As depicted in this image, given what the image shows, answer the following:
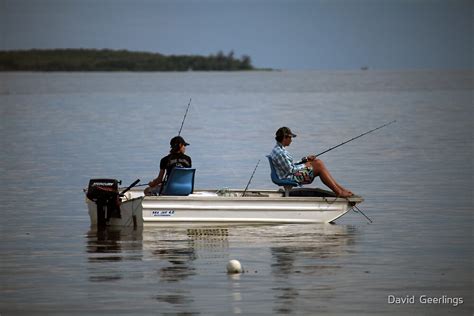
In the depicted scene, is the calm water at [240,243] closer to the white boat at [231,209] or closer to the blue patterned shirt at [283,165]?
the white boat at [231,209]

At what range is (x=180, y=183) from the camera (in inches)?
719

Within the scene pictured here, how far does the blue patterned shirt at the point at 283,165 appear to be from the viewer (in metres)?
18.6

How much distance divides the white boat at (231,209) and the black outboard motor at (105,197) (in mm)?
34

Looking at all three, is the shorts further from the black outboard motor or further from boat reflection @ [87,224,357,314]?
the black outboard motor

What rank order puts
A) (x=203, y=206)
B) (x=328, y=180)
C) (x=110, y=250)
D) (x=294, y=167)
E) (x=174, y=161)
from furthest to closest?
(x=294, y=167), (x=328, y=180), (x=174, y=161), (x=203, y=206), (x=110, y=250)

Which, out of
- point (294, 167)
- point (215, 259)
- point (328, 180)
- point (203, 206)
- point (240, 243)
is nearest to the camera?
point (215, 259)

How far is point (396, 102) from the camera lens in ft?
224

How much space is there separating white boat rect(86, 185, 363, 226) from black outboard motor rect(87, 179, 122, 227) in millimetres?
34

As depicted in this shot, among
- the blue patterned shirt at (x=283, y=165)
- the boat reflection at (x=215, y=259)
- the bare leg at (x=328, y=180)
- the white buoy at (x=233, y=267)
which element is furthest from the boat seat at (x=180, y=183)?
the white buoy at (x=233, y=267)

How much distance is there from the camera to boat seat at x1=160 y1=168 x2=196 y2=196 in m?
18.1

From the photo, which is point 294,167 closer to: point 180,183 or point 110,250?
point 180,183

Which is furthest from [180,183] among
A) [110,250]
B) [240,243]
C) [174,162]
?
[110,250]

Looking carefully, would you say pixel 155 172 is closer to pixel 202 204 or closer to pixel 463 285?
pixel 202 204

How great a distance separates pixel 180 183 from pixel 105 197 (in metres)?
0.96
